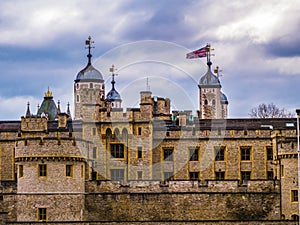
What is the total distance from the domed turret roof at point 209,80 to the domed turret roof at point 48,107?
62.1ft

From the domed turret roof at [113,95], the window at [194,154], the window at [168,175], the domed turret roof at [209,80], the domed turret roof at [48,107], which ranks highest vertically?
the domed turret roof at [209,80]

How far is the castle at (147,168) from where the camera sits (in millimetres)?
81375

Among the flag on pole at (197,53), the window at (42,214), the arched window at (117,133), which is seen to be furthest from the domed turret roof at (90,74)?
the window at (42,214)

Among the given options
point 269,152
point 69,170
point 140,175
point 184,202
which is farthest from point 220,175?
point 69,170

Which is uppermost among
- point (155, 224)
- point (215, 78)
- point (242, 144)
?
point (215, 78)

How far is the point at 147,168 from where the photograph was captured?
90562 millimetres

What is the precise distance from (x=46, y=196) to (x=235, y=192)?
49.5ft

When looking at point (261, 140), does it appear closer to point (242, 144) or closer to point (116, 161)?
point (242, 144)

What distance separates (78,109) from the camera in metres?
121

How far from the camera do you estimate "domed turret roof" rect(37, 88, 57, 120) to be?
131 m

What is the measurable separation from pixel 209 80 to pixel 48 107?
2087 cm

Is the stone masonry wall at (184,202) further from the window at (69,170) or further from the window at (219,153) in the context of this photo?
the window at (219,153)

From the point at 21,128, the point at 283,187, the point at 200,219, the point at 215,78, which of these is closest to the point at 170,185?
the point at 200,219

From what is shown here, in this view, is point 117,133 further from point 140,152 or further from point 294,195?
point 294,195
